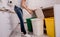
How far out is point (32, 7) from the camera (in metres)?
1.77

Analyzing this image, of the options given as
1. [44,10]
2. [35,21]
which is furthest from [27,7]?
[35,21]

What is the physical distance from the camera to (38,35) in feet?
4.07

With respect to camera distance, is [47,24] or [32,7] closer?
[47,24]

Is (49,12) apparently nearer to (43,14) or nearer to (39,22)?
(43,14)

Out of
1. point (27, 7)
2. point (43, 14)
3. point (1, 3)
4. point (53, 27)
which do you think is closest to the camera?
point (53, 27)

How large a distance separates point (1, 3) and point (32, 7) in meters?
0.57

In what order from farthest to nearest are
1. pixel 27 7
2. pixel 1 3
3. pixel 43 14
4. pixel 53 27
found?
pixel 27 7, pixel 43 14, pixel 1 3, pixel 53 27

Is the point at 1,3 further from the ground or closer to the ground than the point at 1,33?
further from the ground

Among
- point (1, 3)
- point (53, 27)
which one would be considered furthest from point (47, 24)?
point (1, 3)

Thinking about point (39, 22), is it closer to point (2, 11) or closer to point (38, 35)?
point (38, 35)

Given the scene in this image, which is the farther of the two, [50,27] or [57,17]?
[50,27]

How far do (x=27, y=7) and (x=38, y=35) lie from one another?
0.62m

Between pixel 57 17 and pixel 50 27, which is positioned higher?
pixel 57 17

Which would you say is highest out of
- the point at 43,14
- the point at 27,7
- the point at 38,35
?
the point at 27,7
